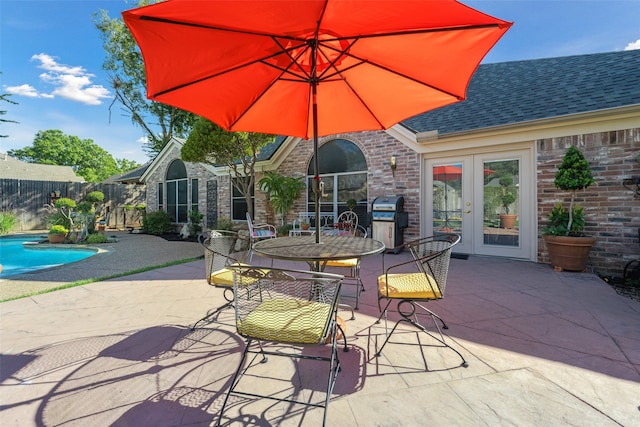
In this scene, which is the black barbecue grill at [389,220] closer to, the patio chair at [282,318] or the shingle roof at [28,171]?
the patio chair at [282,318]

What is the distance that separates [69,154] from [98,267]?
42.7 metres

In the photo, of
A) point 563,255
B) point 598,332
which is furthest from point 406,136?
point 598,332

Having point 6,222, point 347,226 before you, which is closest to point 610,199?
point 347,226

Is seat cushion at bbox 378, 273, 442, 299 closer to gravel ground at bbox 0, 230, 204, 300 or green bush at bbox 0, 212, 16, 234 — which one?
gravel ground at bbox 0, 230, 204, 300

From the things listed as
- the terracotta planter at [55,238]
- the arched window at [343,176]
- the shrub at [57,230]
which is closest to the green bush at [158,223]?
the shrub at [57,230]

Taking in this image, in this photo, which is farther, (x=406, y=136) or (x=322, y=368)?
(x=406, y=136)

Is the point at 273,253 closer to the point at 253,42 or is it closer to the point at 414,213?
the point at 253,42

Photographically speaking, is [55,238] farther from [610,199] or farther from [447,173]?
[610,199]

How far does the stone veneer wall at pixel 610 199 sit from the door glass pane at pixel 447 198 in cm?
174

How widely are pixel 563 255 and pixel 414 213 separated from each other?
2768mm

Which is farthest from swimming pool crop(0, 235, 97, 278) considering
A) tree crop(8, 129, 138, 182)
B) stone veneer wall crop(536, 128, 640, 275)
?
tree crop(8, 129, 138, 182)

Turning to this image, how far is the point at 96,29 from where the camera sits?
1686cm

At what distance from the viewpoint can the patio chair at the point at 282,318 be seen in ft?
5.24

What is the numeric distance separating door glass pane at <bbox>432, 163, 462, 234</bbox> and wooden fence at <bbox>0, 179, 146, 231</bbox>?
1585cm
